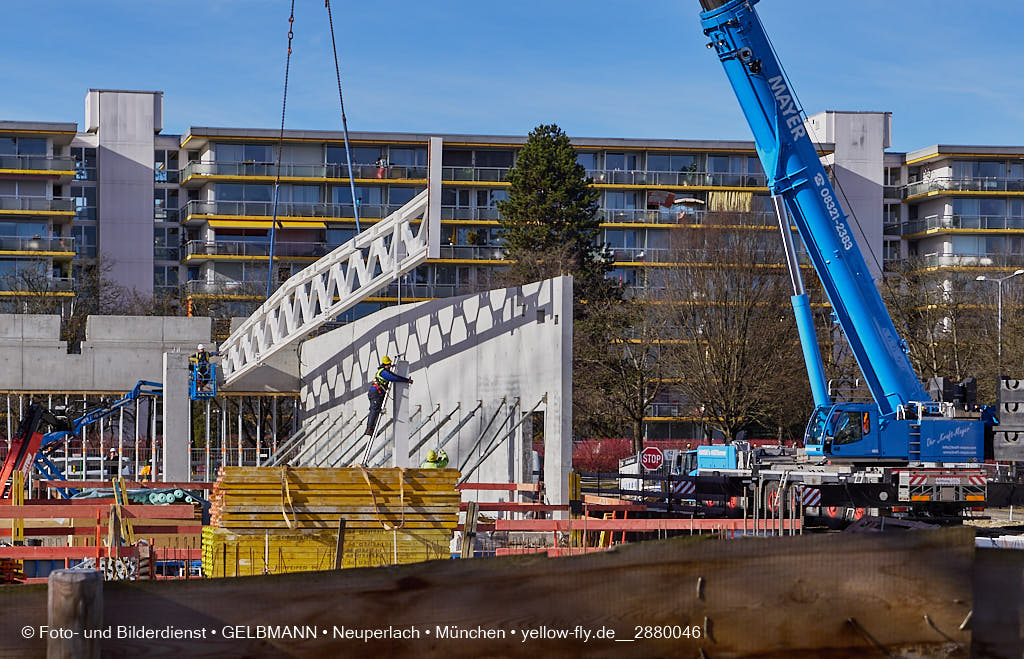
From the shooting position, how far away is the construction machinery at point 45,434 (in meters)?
22.5

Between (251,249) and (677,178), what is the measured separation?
89.5 ft

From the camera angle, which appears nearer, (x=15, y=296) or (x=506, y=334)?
(x=506, y=334)

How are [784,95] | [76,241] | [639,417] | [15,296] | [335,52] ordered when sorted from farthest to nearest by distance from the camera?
[76,241] → [15,296] → [639,417] → [335,52] → [784,95]

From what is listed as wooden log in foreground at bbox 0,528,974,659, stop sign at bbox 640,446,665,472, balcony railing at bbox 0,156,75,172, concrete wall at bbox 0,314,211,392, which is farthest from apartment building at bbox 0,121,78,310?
wooden log in foreground at bbox 0,528,974,659

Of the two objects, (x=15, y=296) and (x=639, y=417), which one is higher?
(x=15, y=296)

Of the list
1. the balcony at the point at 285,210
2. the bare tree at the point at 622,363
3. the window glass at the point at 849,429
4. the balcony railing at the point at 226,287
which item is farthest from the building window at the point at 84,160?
the window glass at the point at 849,429

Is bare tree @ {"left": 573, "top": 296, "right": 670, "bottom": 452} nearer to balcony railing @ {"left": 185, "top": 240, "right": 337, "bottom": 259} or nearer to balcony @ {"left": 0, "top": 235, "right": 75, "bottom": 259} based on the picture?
balcony railing @ {"left": 185, "top": 240, "right": 337, "bottom": 259}

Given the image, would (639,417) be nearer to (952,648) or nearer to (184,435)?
(184,435)

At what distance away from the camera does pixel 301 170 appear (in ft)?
257

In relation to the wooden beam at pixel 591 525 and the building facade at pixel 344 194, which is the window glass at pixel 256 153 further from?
the wooden beam at pixel 591 525

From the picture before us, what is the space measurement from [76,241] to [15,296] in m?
13.9

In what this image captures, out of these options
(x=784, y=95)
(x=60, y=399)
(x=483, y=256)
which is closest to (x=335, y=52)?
(x=784, y=95)

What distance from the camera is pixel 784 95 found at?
908 inches

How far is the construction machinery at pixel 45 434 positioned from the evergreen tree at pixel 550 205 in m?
34.0
